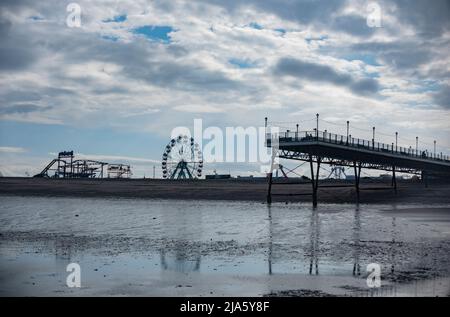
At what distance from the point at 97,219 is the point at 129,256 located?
1609 centimetres

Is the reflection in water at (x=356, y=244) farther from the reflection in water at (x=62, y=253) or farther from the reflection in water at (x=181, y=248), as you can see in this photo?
the reflection in water at (x=62, y=253)

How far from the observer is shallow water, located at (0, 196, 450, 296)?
39.1 feet

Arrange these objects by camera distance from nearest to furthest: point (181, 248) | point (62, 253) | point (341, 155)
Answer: point (62, 253)
point (181, 248)
point (341, 155)

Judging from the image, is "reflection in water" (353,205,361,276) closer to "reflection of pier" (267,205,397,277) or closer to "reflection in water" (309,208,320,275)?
"reflection of pier" (267,205,397,277)

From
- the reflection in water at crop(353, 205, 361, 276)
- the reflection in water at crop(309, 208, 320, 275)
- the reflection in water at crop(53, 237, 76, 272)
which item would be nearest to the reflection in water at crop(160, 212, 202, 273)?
the reflection in water at crop(53, 237, 76, 272)

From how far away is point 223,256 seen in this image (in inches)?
669

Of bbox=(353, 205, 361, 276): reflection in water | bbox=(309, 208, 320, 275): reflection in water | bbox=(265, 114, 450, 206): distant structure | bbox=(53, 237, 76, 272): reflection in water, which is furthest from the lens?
bbox=(265, 114, 450, 206): distant structure

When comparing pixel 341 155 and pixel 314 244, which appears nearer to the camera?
pixel 314 244

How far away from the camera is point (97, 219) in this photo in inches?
1265

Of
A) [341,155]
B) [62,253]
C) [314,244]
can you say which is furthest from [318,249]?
[341,155]

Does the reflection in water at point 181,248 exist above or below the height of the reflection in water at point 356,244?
below

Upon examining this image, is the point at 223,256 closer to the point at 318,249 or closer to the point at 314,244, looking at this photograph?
the point at 318,249

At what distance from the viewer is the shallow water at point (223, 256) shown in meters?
11.9

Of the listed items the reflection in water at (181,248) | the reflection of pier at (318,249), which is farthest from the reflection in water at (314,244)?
the reflection in water at (181,248)
